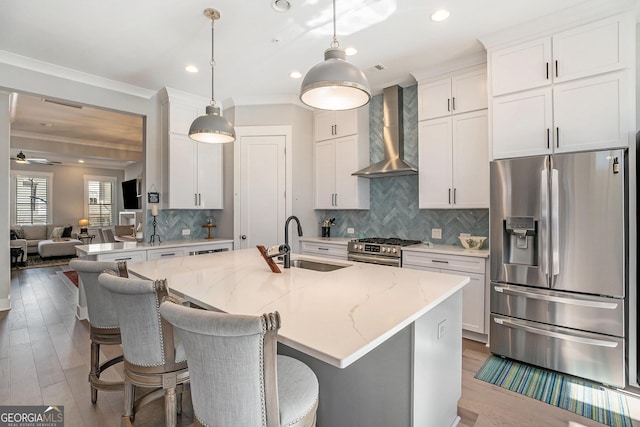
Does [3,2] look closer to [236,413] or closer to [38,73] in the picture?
[38,73]

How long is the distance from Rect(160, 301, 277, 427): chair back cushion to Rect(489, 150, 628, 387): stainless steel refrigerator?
247cm

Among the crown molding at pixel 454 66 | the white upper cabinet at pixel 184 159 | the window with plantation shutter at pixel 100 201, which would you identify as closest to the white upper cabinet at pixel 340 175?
the crown molding at pixel 454 66

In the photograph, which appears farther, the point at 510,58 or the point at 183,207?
the point at 183,207

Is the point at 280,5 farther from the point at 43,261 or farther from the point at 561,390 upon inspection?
the point at 43,261

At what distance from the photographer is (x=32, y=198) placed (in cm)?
902

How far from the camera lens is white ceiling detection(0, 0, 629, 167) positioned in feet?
8.12

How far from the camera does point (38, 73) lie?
3.43 metres

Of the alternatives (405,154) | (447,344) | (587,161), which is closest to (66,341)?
(447,344)

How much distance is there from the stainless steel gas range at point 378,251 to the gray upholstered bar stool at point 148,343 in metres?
2.49

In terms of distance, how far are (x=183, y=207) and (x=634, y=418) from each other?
15.5 feet

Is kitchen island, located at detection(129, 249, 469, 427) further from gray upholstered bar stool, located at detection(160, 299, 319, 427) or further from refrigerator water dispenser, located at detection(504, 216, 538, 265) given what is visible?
refrigerator water dispenser, located at detection(504, 216, 538, 265)

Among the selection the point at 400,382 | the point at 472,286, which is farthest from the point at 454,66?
the point at 400,382

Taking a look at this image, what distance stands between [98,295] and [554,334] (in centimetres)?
326

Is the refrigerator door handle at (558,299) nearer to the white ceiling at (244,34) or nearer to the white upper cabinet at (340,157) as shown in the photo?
the white upper cabinet at (340,157)
